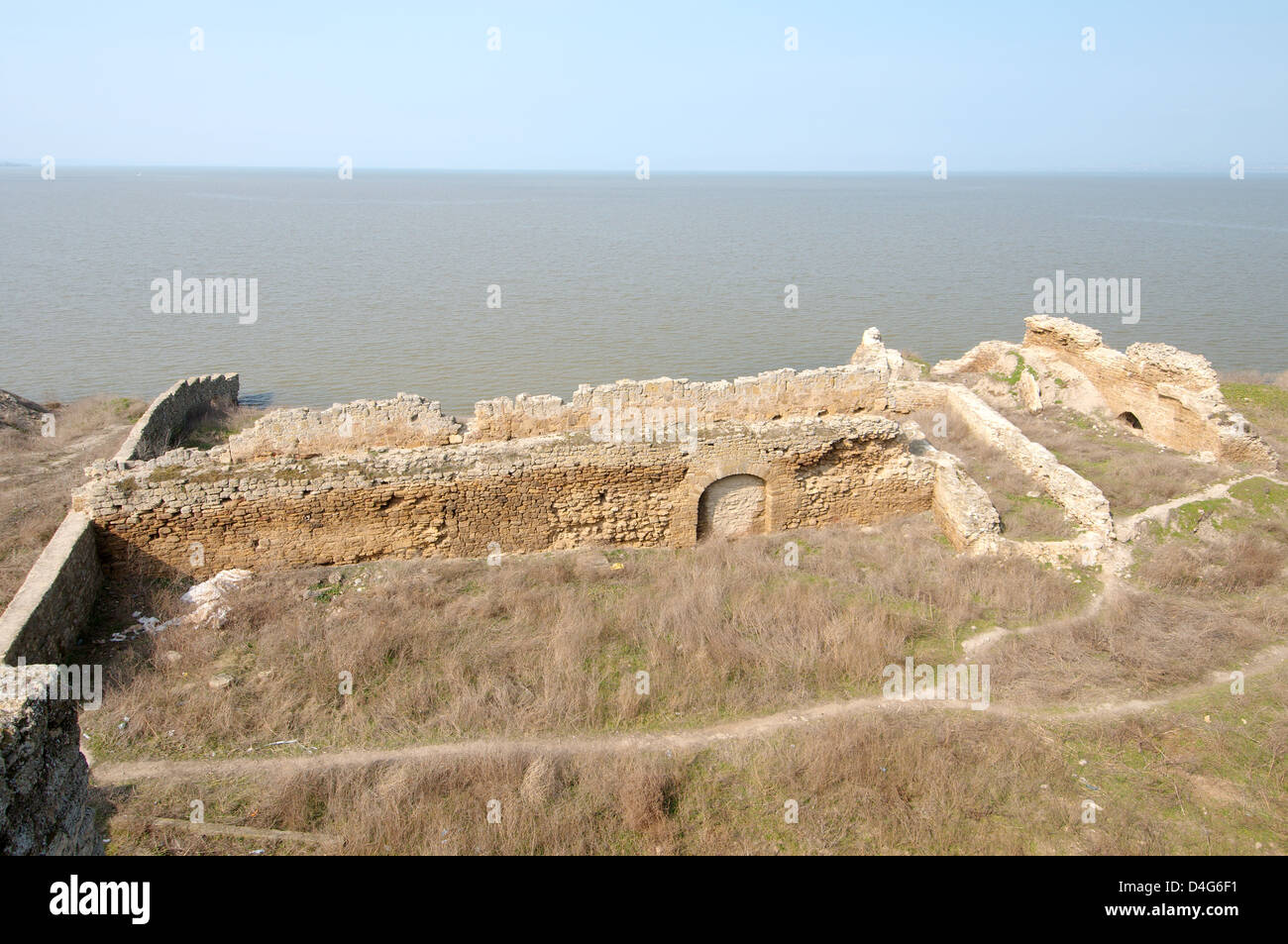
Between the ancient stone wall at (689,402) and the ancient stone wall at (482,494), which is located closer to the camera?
the ancient stone wall at (482,494)

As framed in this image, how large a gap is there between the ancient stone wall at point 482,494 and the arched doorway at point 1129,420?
7.17 metres

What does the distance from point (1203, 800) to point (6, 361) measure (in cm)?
3262

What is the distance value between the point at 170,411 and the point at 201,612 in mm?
9190

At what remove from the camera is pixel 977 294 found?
3850 cm

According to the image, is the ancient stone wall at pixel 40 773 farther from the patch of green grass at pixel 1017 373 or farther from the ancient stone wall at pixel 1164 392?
the patch of green grass at pixel 1017 373

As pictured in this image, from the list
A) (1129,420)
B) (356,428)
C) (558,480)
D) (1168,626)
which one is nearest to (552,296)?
(1129,420)

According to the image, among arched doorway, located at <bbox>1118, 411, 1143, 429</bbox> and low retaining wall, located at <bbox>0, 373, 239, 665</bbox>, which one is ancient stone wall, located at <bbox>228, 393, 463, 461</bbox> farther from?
arched doorway, located at <bbox>1118, 411, 1143, 429</bbox>

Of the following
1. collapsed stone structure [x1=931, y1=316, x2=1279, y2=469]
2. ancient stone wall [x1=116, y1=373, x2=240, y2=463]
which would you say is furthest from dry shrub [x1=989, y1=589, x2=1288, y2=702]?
ancient stone wall [x1=116, y1=373, x2=240, y2=463]

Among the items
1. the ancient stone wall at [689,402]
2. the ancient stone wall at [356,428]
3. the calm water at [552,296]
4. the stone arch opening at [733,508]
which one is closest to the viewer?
the ancient stone wall at [356,428]

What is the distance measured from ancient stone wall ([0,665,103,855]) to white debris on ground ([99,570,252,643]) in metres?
4.48

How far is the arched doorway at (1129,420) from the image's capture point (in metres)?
Answer: 15.9

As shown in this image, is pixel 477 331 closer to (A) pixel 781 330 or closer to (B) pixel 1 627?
(A) pixel 781 330

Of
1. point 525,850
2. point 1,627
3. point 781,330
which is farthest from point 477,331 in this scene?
point 525,850

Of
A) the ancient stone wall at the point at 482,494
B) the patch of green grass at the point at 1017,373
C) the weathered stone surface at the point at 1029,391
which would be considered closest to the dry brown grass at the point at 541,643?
the ancient stone wall at the point at 482,494
